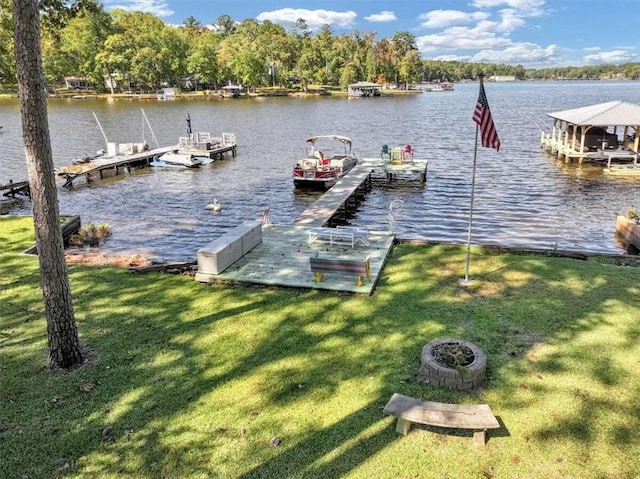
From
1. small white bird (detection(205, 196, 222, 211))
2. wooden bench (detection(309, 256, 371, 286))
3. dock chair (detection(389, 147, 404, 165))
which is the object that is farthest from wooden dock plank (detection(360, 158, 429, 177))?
wooden bench (detection(309, 256, 371, 286))

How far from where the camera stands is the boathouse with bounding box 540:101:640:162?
27.9 m

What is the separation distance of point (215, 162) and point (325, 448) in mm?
30289

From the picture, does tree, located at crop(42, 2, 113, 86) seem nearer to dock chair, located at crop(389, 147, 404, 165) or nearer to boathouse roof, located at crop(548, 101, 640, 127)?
dock chair, located at crop(389, 147, 404, 165)

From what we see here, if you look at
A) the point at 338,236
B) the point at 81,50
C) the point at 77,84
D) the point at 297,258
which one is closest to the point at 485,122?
the point at 338,236

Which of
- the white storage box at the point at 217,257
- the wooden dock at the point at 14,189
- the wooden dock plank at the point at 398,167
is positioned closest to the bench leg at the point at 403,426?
the white storage box at the point at 217,257

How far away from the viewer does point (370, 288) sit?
9.94 metres

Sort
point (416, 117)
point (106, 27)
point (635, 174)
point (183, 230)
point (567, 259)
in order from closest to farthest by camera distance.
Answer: point (567, 259) < point (183, 230) < point (635, 174) < point (416, 117) < point (106, 27)

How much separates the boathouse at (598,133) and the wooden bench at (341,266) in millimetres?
23589

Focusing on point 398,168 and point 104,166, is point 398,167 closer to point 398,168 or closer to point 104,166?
A: point 398,168

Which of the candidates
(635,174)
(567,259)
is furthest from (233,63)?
(567,259)

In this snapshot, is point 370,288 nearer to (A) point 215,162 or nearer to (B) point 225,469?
(B) point 225,469

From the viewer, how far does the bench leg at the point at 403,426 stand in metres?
5.73

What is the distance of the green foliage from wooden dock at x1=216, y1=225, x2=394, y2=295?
6.03 m

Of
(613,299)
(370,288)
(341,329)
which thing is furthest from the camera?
(370,288)
